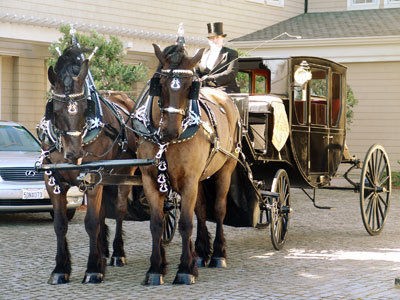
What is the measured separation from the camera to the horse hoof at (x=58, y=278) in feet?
26.7

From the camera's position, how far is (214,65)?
10.5 meters

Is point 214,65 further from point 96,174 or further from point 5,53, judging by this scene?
point 5,53

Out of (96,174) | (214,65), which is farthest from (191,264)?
(214,65)

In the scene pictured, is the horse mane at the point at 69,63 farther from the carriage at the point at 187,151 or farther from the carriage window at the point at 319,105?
the carriage window at the point at 319,105

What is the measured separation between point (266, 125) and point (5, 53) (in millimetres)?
9329

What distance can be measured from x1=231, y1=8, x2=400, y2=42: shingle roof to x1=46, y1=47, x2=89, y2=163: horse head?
16317 millimetres

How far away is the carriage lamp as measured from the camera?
11.0 meters

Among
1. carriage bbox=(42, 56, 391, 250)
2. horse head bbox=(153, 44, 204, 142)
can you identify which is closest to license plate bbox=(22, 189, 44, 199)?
carriage bbox=(42, 56, 391, 250)

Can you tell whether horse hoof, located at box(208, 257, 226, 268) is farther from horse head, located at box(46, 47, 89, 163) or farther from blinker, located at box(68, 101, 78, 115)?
blinker, located at box(68, 101, 78, 115)

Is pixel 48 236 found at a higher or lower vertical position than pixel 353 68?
lower

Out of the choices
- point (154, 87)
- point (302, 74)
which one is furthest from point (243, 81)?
point (154, 87)

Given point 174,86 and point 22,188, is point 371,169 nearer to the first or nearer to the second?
point 174,86

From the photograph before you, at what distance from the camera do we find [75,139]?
7.89m

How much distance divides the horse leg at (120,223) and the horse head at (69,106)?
5.40 ft
